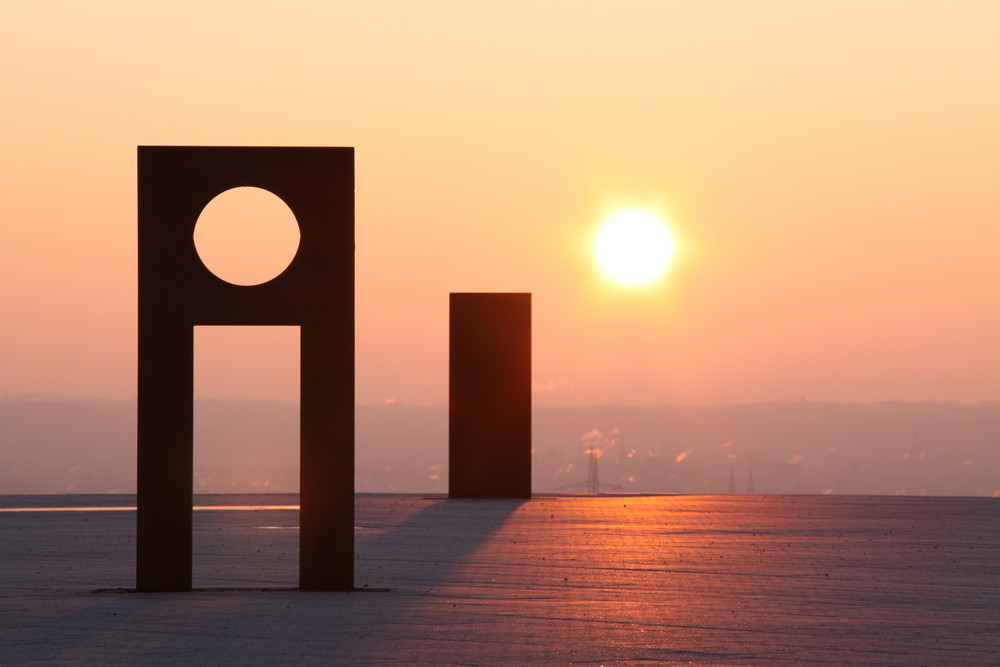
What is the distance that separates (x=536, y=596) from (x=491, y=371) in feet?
43.3

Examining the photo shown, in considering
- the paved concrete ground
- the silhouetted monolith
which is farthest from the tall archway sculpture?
the silhouetted monolith

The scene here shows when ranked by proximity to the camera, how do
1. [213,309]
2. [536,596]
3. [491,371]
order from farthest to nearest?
[491,371] → [213,309] → [536,596]

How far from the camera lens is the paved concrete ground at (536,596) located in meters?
9.45

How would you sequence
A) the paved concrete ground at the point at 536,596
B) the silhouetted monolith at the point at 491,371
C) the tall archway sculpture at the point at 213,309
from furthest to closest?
the silhouetted monolith at the point at 491,371
the tall archway sculpture at the point at 213,309
the paved concrete ground at the point at 536,596

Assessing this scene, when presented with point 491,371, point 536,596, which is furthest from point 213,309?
point 491,371

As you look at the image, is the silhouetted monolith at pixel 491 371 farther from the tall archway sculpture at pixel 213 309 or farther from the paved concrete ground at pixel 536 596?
the tall archway sculpture at pixel 213 309

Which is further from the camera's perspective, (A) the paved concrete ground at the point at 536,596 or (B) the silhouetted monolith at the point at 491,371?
(B) the silhouetted monolith at the point at 491,371

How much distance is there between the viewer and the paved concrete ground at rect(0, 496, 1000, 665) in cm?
945

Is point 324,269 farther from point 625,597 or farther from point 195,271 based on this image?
point 625,597

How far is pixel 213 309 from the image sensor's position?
12164mm

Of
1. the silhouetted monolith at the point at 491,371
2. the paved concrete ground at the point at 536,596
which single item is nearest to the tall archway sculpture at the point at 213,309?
the paved concrete ground at the point at 536,596

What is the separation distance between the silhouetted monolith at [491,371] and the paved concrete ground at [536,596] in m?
4.32

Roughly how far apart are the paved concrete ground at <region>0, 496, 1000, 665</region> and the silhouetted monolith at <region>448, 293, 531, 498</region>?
4.32 metres

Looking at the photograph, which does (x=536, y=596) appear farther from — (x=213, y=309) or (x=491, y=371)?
(x=491, y=371)
